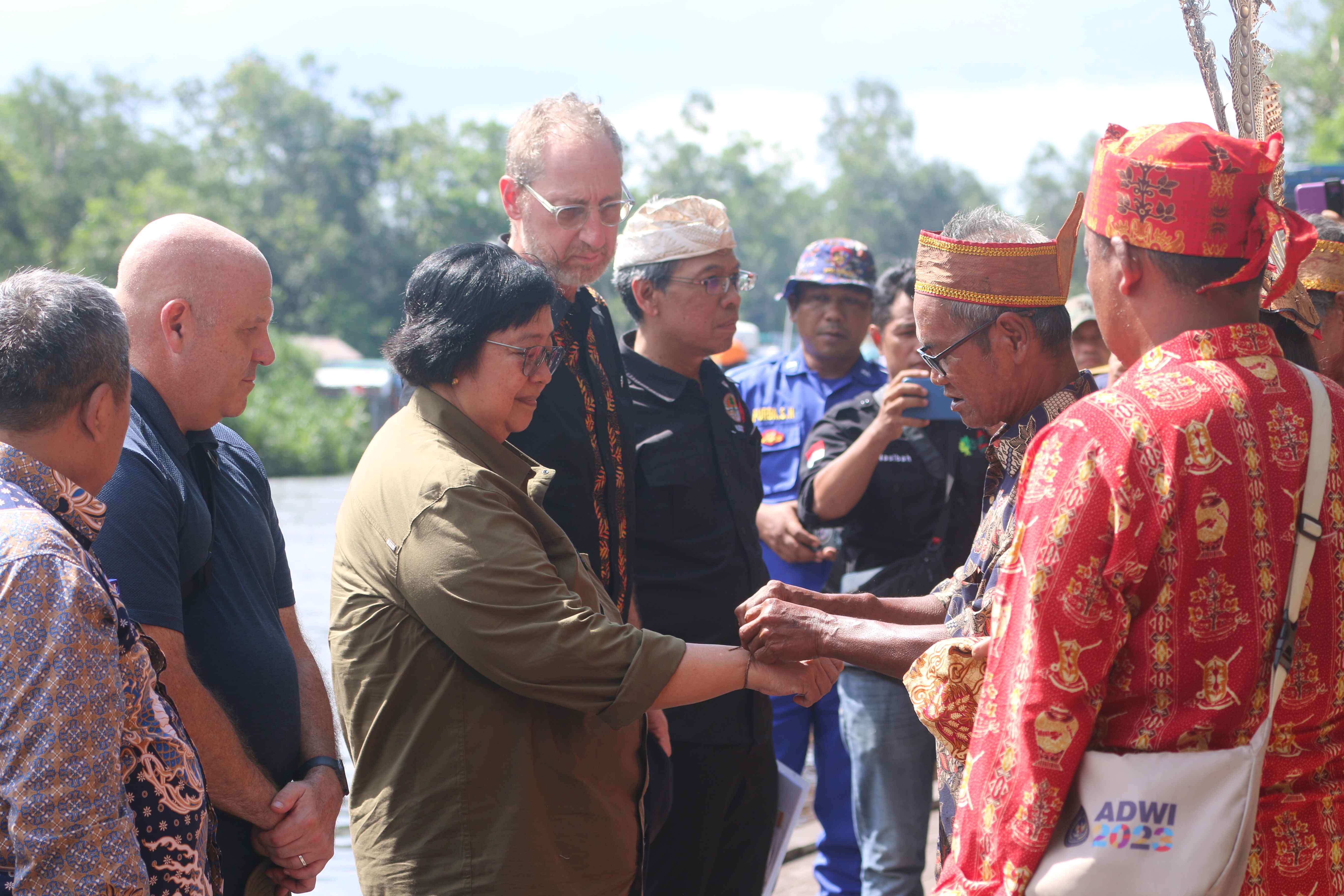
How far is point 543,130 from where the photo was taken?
3.40 meters

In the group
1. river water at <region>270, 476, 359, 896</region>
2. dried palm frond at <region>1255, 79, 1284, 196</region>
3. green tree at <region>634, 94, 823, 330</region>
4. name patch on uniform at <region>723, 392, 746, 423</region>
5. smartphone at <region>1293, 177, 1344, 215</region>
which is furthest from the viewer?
green tree at <region>634, 94, 823, 330</region>

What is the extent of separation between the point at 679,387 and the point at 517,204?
78cm

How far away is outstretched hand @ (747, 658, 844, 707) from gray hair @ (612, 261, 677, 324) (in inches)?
60.4

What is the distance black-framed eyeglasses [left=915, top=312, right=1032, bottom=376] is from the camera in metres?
2.39

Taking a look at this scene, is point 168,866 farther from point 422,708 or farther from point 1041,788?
A: point 1041,788

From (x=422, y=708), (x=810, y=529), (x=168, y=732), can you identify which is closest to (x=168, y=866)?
(x=168, y=732)

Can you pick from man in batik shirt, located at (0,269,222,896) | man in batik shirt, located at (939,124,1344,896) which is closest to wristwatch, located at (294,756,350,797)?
man in batik shirt, located at (0,269,222,896)

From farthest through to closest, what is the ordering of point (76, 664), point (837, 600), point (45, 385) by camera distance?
1. point (837, 600)
2. point (45, 385)
3. point (76, 664)

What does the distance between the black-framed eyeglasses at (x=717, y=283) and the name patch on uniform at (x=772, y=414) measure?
1.11 metres

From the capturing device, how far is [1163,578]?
5.18 feet

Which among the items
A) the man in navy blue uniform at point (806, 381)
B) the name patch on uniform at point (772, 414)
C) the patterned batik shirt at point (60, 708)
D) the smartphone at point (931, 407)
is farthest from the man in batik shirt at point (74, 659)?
the name patch on uniform at point (772, 414)

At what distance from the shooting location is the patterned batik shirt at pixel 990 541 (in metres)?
2.18

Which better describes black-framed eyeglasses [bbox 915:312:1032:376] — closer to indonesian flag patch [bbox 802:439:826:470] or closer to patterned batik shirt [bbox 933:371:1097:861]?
patterned batik shirt [bbox 933:371:1097:861]

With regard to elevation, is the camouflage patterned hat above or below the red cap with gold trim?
below
